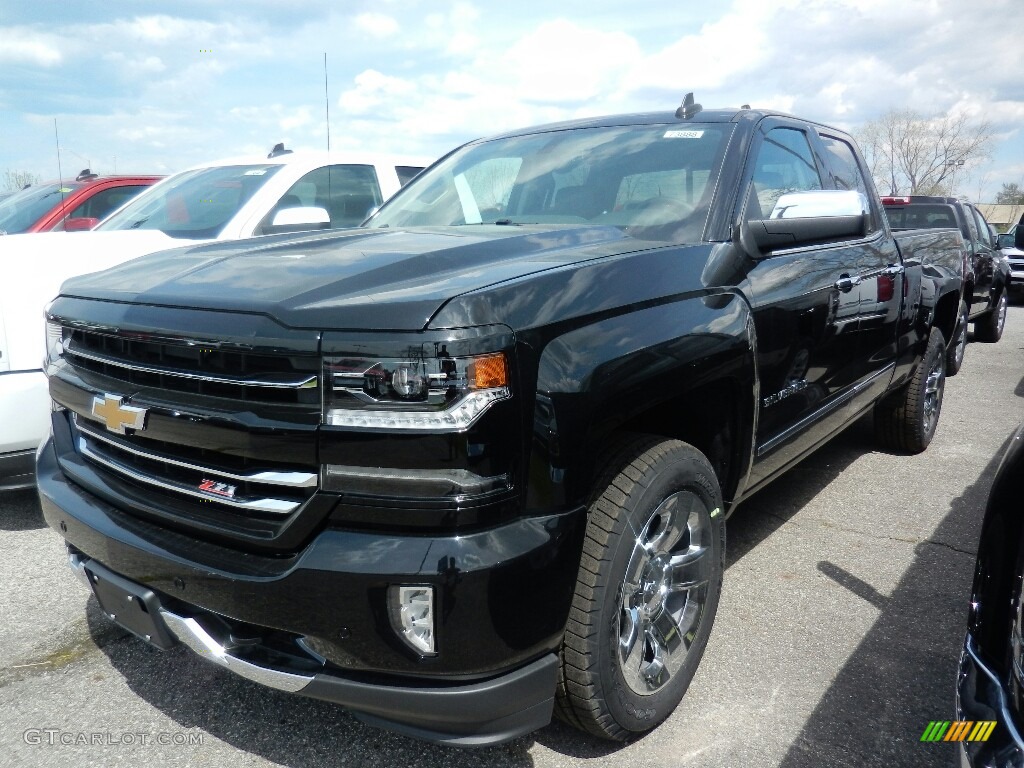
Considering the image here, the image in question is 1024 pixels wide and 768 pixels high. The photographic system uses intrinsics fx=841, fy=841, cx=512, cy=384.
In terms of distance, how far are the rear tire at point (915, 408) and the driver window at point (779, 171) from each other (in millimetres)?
1766

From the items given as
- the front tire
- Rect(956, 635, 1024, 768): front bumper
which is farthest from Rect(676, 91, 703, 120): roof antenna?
Rect(956, 635, 1024, 768): front bumper

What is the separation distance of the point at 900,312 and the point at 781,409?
1.62 m

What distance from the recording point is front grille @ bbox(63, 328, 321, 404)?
1.84m

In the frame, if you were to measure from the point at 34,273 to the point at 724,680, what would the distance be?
3400 millimetres

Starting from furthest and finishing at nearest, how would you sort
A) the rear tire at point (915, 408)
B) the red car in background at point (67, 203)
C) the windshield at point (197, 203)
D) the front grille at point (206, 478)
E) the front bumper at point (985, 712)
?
the red car in background at point (67, 203)
the windshield at point (197, 203)
the rear tire at point (915, 408)
the front grille at point (206, 478)
the front bumper at point (985, 712)

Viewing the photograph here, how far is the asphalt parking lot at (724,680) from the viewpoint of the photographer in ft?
7.82

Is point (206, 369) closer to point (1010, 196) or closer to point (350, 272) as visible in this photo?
point (350, 272)

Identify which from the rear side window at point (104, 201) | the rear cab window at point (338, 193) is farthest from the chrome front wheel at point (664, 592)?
the rear side window at point (104, 201)

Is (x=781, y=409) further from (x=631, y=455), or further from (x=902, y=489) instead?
(x=902, y=489)

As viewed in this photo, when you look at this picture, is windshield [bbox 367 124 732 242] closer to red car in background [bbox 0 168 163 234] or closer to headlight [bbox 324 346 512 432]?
headlight [bbox 324 346 512 432]

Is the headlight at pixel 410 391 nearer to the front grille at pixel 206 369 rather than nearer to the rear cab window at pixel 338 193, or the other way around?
the front grille at pixel 206 369

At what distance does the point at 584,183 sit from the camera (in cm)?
327

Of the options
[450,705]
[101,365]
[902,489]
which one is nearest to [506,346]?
[450,705]

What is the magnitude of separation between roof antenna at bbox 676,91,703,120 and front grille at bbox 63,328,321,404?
220 cm
